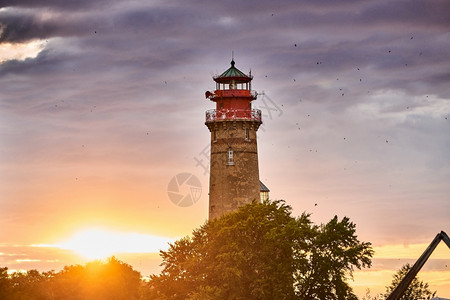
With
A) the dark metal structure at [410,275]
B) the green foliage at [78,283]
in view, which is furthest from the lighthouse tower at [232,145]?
the dark metal structure at [410,275]

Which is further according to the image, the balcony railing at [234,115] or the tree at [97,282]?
the tree at [97,282]

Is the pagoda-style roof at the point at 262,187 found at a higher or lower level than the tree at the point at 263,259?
higher

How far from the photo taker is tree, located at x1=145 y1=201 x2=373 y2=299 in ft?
193

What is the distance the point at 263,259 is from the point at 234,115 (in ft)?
67.8

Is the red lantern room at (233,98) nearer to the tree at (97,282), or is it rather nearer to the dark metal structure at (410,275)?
the tree at (97,282)

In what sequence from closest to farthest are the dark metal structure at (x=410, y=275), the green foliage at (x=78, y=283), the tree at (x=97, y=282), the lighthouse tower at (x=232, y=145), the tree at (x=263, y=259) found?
1. the dark metal structure at (x=410, y=275)
2. the tree at (x=263, y=259)
3. the lighthouse tower at (x=232, y=145)
4. the green foliage at (x=78, y=283)
5. the tree at (x=97, y=282)

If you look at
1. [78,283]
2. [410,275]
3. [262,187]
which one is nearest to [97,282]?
[78,283]

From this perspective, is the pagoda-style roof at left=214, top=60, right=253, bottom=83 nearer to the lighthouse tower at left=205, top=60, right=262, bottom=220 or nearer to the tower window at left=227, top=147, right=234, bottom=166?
the lighthouse tower at left=205, top=60, right=262, bottom=220

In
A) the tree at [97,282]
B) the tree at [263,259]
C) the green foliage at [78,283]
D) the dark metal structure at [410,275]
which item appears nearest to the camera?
the dark metal structure at [410,275]

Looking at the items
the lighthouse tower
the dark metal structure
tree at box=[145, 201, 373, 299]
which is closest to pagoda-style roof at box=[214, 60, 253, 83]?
the lighthouse tower

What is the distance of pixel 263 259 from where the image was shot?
60.0m

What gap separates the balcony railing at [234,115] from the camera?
7781 centimetres

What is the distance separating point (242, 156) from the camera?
7700 cm

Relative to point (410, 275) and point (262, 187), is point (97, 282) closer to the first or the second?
point (262, 187)
